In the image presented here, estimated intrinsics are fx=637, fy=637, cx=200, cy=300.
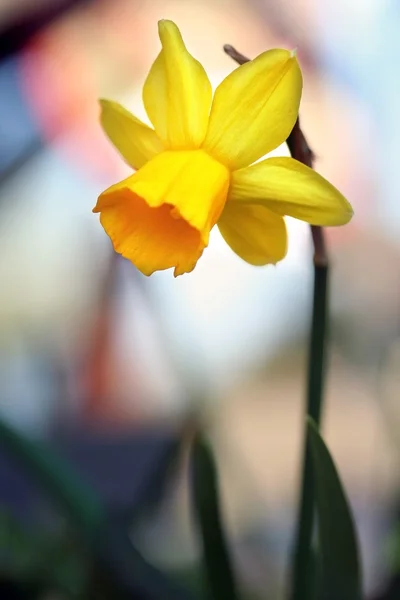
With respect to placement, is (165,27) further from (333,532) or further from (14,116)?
→ (14,116)

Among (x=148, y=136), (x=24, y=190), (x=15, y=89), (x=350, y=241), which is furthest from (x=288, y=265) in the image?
(x=148, y=136)

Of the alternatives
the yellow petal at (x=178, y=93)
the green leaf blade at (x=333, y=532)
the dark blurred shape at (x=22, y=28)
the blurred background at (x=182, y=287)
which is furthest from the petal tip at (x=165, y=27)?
the dark blurred shape at (x=22, y=28)

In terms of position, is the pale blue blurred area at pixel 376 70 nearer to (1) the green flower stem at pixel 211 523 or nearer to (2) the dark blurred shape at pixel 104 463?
(2) the dark blurred shape at pixel 104 463

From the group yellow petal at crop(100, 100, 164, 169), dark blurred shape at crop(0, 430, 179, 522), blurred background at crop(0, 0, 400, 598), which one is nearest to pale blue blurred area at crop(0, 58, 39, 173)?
blurred background at crop(0, 0, 400, 598)

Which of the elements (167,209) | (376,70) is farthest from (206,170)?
(376,70)

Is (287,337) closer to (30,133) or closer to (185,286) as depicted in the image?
(185,286)

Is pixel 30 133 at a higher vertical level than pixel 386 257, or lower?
higher

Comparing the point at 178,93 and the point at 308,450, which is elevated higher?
the point at 178,93
